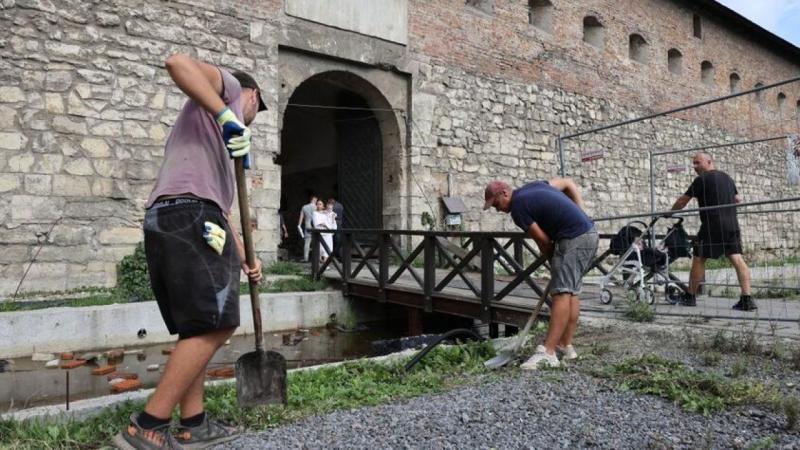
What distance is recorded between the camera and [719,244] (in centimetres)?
577

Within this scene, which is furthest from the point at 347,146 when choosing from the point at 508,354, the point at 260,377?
the point at 260,377

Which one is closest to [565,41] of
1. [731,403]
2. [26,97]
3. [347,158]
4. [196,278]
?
[347,158]

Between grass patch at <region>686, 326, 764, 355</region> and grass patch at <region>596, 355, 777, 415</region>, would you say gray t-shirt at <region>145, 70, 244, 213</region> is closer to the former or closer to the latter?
grass patch at <region>596, 355, 777, 415</region>

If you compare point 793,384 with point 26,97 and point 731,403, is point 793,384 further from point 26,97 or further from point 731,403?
point 26,97

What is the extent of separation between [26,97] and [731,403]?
7.88 metres

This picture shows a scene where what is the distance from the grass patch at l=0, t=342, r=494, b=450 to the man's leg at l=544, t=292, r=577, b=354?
484 mm

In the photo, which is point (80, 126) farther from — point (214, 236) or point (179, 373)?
point (179, 373)

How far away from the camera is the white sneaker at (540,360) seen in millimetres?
3852

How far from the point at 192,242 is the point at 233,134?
0.47 metres

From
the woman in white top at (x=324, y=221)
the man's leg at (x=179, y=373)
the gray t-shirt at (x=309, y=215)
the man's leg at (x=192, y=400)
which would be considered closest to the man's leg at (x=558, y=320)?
the man's leg at (x=192, y=400)

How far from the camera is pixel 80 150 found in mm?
7555

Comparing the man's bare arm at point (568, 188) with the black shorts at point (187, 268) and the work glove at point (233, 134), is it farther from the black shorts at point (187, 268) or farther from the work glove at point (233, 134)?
the black shorts at point (187, 268)

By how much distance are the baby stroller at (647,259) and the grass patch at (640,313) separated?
2.18ft

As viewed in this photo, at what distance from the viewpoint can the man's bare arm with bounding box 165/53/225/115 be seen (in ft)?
7.61
